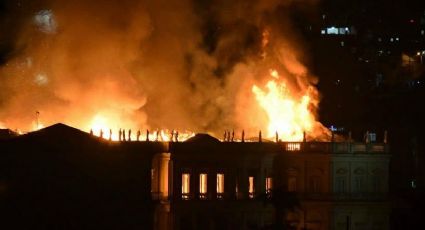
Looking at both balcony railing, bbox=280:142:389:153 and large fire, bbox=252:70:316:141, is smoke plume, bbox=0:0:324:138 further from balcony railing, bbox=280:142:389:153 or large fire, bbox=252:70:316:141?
balcony railing, bbox=280:142:389:153

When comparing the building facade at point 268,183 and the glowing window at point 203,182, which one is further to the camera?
the glowing window at point 203,182

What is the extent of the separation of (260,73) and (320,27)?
43706mm

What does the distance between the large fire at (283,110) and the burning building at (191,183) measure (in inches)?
264

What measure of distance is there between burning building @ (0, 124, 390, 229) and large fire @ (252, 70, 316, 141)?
22.0 feet

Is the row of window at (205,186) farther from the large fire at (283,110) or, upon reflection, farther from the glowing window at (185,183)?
the large fire at (283,110)

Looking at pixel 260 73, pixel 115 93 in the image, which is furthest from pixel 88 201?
pixel 260 73

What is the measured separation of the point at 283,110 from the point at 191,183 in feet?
43.9

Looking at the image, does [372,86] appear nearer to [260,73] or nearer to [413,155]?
[413,155]

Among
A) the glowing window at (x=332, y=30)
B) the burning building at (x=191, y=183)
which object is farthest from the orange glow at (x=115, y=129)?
the glowing window at (x=332, y=30)

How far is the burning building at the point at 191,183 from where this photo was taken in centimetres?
6988

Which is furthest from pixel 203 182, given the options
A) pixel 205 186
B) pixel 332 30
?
pixel 332 30

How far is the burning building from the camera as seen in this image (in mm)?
69875

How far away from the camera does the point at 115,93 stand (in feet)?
287

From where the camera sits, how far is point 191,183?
254 feet
